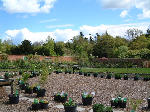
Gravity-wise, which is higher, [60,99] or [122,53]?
[122,53]

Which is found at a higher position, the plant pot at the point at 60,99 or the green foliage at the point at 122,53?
the green foliage at the point at 122,53

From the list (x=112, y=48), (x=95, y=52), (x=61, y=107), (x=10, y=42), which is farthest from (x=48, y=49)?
(x=61, y=107)

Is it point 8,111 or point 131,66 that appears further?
point 131,66

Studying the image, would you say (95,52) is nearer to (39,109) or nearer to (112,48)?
(112,48)

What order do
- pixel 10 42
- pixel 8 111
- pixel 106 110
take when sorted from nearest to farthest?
pixel 106 110, pixel 8 111, pixel 10 42

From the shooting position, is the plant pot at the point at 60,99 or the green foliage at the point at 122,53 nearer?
the plant pot at the point at 60,99

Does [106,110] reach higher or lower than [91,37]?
lower

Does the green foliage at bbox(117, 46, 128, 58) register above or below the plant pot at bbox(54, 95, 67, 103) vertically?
above

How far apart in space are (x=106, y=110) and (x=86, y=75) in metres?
12.2

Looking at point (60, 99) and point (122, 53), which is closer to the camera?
point (60, 99)

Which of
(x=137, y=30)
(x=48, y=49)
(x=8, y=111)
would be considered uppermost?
(x=137, y=30)

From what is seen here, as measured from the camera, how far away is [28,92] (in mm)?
10633

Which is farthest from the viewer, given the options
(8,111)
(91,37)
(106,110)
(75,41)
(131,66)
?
(91,37)

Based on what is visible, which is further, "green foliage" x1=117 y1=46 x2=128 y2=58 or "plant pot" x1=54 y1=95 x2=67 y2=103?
"green foliage" x1=117 y1=46 x2=128 y2=58
